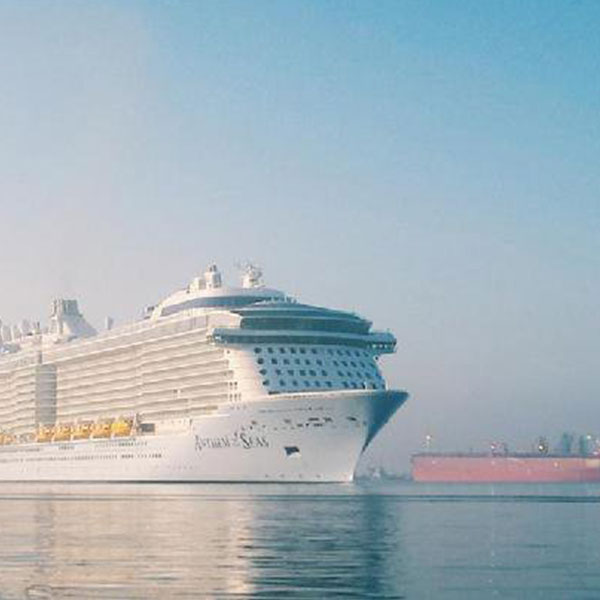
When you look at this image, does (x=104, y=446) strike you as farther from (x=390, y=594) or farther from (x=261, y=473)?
(x=390, y=594)

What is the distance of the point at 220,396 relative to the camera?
422ft

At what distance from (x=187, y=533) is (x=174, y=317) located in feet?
297

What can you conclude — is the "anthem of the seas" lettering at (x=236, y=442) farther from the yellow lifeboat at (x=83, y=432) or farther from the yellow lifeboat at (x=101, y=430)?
the yellow lifeboat at (x=83, y=432)

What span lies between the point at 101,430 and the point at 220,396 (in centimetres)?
2494

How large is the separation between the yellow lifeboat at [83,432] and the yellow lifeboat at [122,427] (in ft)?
25.2

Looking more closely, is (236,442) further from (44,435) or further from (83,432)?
(44,435)

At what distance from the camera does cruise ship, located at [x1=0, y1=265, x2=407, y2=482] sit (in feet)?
401

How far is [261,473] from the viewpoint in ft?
400

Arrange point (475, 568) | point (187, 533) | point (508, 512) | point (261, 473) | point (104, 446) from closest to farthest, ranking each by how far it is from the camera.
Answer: point (475, 568) → point (187, 533) → point (508, 512) → point (261, 473) → point (104, 446)

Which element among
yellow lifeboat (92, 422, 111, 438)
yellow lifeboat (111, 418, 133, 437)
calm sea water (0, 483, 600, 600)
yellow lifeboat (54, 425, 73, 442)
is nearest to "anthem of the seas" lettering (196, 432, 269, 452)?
yellow lifeboat (111, 418, 133, 437)

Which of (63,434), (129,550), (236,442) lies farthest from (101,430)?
(129,550)

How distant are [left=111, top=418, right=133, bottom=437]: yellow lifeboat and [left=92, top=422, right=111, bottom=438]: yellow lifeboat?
1187 mm

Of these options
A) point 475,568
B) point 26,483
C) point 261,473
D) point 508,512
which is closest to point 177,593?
point 475,568

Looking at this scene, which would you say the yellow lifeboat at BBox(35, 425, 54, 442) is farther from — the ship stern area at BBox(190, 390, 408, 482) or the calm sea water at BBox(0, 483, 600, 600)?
the calm sea water at BBox(0, 483, 600, 600)
